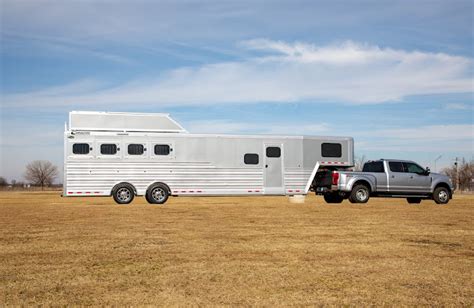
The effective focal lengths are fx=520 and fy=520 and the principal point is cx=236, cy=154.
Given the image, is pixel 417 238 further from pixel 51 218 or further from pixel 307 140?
pixel 307 140

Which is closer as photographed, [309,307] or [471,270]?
[309,307]

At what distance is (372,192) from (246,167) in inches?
207

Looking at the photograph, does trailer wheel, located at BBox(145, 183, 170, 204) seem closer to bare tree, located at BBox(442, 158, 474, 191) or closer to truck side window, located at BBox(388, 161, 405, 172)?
truck side window, located at BBox(388, 161, 405, 172)

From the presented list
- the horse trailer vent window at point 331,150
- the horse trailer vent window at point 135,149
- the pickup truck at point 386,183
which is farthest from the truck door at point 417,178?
the horse trailer vent window at point 135,149

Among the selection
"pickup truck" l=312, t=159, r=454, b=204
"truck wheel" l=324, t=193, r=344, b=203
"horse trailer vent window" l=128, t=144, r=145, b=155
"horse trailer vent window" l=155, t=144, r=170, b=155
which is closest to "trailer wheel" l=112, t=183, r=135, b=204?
"horse trailer vent window" l=128, t=144, r=145, b=155

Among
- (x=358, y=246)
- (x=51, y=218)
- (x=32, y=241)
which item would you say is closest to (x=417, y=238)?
(x=358, y=246)

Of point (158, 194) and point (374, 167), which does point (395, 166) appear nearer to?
point (374, 167)

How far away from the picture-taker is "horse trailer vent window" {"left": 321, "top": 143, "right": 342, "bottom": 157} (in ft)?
72.6

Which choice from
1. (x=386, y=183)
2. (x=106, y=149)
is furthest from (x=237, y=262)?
(x=386, y=183)

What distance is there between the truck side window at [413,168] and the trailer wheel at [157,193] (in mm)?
9938

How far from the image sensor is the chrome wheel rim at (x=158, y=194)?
→ 811 inches

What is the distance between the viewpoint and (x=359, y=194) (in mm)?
21094

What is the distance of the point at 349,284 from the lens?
6.42 meters

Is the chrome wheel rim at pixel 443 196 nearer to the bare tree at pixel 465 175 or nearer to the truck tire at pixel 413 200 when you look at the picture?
the truck tire at pixel 413 200
